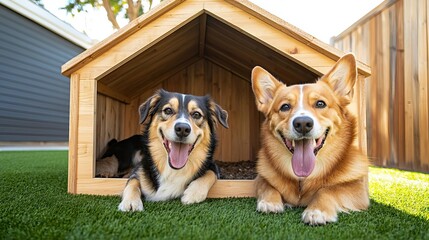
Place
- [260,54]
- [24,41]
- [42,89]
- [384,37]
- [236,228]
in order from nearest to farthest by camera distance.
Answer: [236,228], [260,54], [384,37], [24,41], [42,89]

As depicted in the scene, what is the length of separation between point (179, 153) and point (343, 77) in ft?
4.23

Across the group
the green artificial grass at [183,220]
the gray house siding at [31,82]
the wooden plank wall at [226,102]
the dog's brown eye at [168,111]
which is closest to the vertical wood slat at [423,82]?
the wooden plank wall at [226,102]

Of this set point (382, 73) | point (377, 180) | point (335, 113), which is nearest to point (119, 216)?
point (335, 113)

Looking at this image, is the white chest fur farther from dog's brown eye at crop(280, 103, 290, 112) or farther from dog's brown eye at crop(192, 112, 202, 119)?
dog's brown eye at crop(280, 103, 290, 112)

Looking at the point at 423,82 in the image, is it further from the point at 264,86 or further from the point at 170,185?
the point at 170,185

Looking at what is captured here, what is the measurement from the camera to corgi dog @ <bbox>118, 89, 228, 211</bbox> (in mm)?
2424

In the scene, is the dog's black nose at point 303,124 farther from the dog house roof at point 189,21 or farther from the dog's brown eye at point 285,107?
the dog house roof at point 189,21

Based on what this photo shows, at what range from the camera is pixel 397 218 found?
1989 millimetres

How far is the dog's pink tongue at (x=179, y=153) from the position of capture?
8.13 feet

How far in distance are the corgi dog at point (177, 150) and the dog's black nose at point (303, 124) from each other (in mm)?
767

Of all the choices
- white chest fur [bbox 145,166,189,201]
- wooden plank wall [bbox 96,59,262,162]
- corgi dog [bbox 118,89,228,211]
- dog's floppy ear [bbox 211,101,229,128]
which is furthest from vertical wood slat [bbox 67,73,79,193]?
wooden plank wall [bbox 96,59,262,162]

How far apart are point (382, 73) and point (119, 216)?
211 inches

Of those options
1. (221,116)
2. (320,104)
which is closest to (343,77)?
(320,104)

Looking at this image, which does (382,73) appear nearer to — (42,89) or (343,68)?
(343,68)
